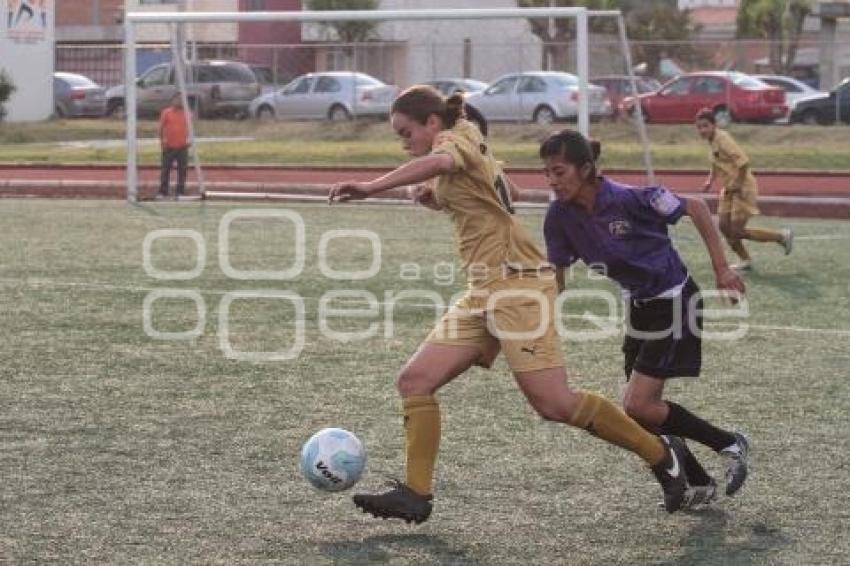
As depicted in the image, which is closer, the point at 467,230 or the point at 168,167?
the point at 467,230

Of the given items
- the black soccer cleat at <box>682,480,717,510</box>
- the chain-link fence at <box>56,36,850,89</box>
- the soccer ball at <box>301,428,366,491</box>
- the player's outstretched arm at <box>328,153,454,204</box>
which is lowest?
the black soccer cleat at <box>682,480,717,510</box>

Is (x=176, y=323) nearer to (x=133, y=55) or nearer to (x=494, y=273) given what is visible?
(x=494, y=273)

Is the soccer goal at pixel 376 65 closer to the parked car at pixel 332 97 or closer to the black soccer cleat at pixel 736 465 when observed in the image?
the parked car at pixel 332 97

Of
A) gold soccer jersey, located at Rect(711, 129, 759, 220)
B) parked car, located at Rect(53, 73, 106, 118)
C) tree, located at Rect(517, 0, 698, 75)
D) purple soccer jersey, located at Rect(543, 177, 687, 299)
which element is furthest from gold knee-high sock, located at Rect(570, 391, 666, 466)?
parked car, located at Rect(53, 73, 106, 118)

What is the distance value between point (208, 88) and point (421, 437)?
2668 cm

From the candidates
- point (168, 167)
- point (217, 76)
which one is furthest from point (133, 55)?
point (217, 76)

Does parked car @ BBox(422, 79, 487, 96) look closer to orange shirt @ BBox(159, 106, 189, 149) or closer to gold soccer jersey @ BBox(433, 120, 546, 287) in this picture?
orange shirt @ BBox(159, 106, 189, 149)

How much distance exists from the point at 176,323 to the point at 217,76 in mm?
20748

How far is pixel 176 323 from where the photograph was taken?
12148mm

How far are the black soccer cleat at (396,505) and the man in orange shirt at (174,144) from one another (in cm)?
1959

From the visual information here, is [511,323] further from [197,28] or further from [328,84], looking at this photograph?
[197,28]

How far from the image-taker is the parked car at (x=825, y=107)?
36.6 meters

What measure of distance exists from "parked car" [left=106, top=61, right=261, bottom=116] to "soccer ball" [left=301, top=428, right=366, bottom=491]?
23210 millimetres

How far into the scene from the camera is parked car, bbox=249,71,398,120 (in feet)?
103
